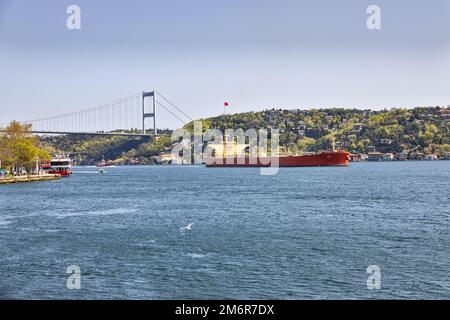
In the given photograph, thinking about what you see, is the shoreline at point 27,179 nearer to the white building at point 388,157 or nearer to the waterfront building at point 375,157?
the waterfront building at point 375,157

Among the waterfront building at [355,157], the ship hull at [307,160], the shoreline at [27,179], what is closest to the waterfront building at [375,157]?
the waterfront building at [355,157]

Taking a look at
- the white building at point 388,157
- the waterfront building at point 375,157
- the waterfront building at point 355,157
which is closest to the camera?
the waterfront building at point 355,157

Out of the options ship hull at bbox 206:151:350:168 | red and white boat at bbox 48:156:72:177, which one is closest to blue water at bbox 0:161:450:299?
red and white boat at bbox 48:156:72:177

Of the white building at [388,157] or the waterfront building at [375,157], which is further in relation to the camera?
the waterfront building at [375,157]

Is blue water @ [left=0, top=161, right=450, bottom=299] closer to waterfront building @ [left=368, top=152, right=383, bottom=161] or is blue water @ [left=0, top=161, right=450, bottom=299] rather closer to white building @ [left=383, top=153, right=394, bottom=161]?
white building @ [left=383, top=153, right=394, bottom=161]
